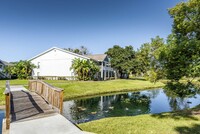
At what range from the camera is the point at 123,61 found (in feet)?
176

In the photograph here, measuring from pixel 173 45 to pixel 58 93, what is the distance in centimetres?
708

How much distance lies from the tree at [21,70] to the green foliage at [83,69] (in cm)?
1157

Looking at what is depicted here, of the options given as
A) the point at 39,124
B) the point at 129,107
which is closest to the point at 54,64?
the point at 129,107

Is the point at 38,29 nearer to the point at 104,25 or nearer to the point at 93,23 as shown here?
the point at 93,23

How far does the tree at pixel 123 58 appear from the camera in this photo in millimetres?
53062

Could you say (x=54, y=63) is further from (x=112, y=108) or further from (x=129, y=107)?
(x=129, y=107)

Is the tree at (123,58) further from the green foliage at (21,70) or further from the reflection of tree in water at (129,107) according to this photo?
the reflection of tree in water at (129,107)

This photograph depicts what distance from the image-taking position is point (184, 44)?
29.7ft

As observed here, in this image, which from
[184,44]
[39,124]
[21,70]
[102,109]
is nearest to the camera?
[39,124]

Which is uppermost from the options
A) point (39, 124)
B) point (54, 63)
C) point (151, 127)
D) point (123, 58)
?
point (123, 58)

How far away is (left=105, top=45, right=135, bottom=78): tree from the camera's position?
53.1m

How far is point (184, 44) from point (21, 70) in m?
37.0

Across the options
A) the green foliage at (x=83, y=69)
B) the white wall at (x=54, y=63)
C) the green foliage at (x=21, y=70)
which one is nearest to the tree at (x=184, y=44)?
the green foliage at (x=83, y=69)

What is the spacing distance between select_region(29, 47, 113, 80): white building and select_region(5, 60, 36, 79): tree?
2097 mm
